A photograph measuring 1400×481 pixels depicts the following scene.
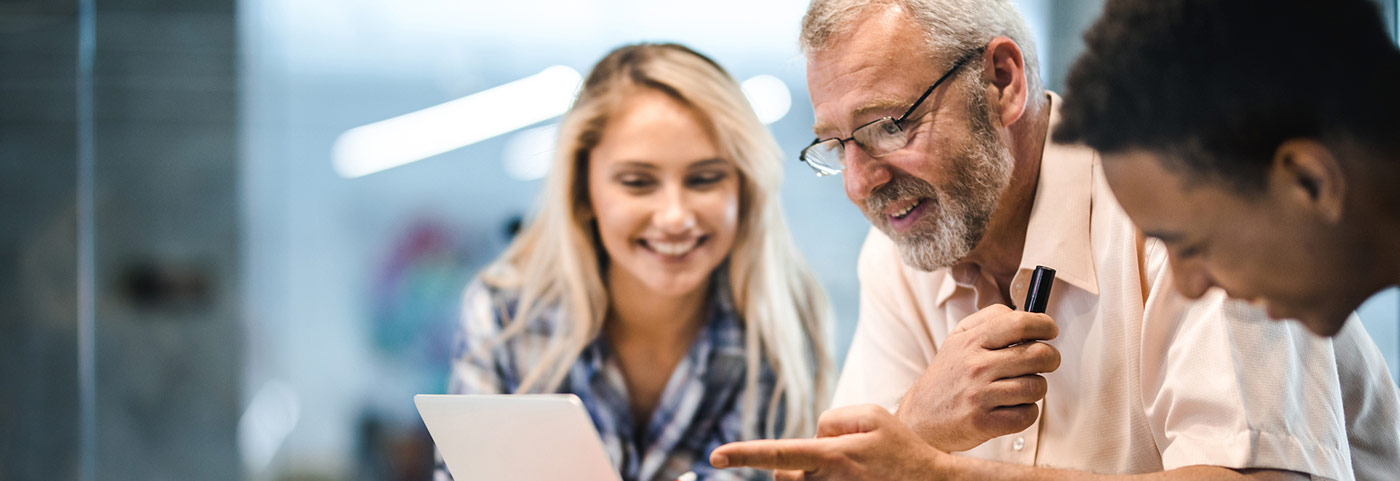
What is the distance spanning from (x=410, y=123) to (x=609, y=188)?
65.1 inches

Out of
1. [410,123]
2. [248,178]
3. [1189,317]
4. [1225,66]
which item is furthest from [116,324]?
[1225,66]

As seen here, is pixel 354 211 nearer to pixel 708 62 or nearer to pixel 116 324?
pixel 116 324

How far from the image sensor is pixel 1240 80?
2.57 feet

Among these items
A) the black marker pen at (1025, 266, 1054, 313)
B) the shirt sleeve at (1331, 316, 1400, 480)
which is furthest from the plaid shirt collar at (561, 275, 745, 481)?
the shirt sleeve at (1331, 316, 1400, 480)

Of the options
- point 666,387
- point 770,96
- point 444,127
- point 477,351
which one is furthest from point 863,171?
point 444,127

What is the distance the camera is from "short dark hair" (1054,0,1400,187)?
76cm

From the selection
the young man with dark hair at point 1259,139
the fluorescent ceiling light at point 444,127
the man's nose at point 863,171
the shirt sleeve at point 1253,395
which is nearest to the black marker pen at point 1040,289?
the shirt sleeve at point 1253,395

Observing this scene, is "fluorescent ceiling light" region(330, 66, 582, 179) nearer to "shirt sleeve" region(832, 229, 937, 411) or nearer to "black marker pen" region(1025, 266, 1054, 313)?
"shirt sleeve" region(832, 229, 937, 411)

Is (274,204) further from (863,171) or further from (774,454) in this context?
(774,454)

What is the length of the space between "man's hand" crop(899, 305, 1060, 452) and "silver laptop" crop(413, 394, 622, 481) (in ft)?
1.42

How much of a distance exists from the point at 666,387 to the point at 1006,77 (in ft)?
3.80

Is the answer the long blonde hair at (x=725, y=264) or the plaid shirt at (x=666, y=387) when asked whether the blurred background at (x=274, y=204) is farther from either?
the plaid shirt at (x=666, y=387)

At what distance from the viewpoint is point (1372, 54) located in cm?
76

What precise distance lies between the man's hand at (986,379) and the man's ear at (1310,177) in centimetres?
48
